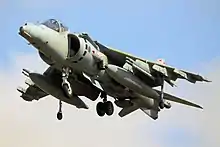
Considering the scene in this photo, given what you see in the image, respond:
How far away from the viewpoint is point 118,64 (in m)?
48.1

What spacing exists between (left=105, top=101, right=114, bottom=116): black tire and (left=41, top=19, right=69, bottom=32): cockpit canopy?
23.0 ft

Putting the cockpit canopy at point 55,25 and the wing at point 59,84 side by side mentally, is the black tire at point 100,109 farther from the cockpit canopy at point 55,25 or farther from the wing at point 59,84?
the cockpit canopy at point 55,25

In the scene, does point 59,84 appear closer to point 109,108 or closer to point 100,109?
point 100,109

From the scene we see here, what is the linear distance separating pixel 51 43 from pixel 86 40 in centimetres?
265

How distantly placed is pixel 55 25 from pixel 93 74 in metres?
3.64

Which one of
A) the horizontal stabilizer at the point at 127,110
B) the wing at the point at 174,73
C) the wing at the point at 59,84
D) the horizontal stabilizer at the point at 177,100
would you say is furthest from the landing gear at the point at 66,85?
the horizontal stabilizer at the point at 177,100

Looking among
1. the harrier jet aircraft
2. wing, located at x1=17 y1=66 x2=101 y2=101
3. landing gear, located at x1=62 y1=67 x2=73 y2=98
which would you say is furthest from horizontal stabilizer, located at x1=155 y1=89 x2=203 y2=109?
landing gear, located at x1=62 y1=67 x2=73 y2=98

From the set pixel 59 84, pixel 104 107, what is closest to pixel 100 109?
pixel 104 107

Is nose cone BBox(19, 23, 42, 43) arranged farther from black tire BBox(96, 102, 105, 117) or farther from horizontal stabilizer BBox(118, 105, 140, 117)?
horizontal stabilizer BBox(118, 105, 140, 117)

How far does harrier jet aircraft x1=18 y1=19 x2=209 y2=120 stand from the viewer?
4406cm

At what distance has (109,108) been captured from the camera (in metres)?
50.0

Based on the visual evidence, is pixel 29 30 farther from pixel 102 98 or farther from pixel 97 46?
pixel 102 98

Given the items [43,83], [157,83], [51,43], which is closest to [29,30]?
[51,43]

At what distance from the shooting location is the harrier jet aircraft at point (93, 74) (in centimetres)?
4406
